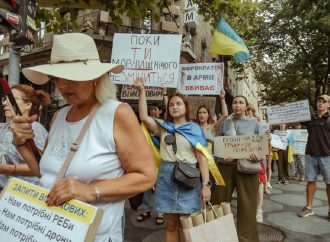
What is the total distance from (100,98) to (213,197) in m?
3.40

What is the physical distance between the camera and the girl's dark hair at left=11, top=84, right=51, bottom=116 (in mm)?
2551

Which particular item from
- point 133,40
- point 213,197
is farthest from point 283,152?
point 133,40

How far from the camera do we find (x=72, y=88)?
66.6 inches

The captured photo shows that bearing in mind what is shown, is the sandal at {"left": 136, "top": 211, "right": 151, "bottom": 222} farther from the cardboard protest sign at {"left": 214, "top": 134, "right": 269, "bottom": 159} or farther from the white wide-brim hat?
the white wide-brim hat

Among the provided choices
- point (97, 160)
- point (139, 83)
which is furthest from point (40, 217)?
point (139, 83)

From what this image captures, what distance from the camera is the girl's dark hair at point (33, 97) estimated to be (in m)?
2.55

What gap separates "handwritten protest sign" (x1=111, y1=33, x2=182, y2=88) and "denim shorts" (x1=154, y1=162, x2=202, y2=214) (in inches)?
48.6

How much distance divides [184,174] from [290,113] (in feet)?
13.2

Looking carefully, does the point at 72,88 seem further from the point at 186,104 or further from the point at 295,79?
the point at 295,79

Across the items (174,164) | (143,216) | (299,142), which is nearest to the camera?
(174,164)

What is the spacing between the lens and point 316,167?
6348mm

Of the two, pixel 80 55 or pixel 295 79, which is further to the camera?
pixel 295 79

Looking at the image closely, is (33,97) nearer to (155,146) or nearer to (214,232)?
(214,232)

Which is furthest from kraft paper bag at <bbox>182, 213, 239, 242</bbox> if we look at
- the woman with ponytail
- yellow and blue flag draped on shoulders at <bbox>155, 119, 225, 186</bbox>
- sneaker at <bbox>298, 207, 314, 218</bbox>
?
sneaker at <bbox>298, 207, 314, 218</bbox>
